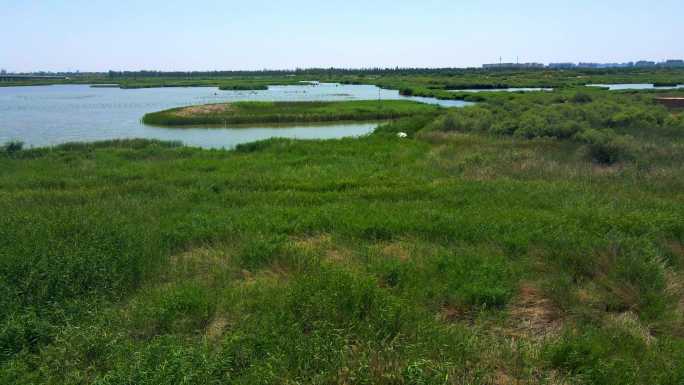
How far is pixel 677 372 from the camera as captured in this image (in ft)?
12.0

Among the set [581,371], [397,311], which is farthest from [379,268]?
[581,371]

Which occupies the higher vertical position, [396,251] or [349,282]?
[349,282]

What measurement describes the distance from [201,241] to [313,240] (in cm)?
176

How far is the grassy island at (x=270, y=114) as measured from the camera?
30547 mm

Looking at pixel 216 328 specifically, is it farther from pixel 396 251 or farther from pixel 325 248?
pixel 396 251

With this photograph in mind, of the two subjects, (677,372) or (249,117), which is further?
(249,117)

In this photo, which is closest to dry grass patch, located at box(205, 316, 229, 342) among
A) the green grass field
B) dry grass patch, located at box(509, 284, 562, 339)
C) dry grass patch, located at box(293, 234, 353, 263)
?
the green grass field

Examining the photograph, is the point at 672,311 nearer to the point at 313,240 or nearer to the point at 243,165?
the point at 313,240

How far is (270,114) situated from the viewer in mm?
32562

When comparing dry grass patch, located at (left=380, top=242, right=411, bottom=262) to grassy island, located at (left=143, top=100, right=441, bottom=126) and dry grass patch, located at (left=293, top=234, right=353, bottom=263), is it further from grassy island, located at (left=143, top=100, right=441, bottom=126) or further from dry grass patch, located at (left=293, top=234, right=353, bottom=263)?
grassy island, located at (left=143, top=100, right=441, bottom=126)

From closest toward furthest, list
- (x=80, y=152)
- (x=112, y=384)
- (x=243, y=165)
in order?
(x=112, y=384)
(x=243, y=165)
(x=80, y=152)

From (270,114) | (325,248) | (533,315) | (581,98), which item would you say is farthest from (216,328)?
(581,98)

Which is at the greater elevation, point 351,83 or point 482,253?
point 351,83

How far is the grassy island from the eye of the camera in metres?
30.5
